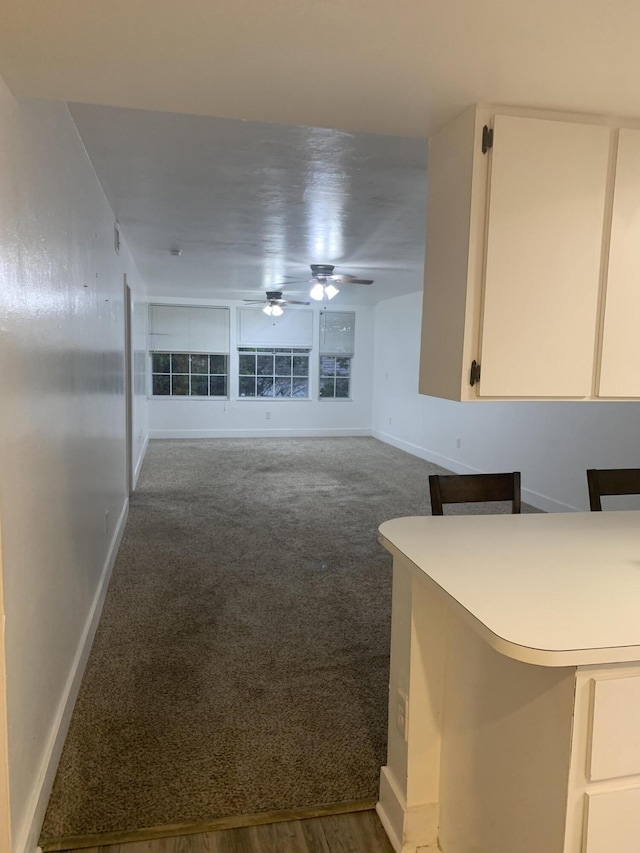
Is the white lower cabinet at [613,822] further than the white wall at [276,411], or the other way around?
the white wall at [276,411]

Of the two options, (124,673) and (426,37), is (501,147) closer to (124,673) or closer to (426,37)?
(426,37)

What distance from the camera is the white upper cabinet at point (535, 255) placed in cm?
171

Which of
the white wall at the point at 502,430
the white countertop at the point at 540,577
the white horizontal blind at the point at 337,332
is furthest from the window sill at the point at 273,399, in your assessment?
the white countertop at the point at 540,577

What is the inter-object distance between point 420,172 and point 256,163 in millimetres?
848

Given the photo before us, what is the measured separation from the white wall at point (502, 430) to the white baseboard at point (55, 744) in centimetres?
385

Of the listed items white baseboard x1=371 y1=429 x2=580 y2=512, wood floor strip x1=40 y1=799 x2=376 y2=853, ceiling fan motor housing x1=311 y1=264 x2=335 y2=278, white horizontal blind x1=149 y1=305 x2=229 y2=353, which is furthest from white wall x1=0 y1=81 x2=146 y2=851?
white horizontal blind x1=149 y1=305 x2=229 y2=353

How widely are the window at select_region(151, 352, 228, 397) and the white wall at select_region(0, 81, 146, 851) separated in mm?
6589

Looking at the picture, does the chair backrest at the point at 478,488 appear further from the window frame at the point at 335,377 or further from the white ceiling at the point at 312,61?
the window frame at the point at 335,377

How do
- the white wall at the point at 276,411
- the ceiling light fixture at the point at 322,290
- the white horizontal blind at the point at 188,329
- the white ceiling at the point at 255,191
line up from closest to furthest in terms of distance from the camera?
the white ceiling at the point at 255,191
the ceiling light fixture at the point at 322,290
the white horizontal blind at the point at 188,329
the white wall at the point at 276,411

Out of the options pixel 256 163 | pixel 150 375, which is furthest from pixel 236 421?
pixel 256 163

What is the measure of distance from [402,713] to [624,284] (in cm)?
143

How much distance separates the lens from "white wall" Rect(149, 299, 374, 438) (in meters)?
9.84

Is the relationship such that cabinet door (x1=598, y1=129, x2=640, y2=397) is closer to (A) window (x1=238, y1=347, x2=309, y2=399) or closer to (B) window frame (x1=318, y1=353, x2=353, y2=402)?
(A) window (x1=238, y1=347, x2=309, y2=399)

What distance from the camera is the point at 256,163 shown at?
308cm
